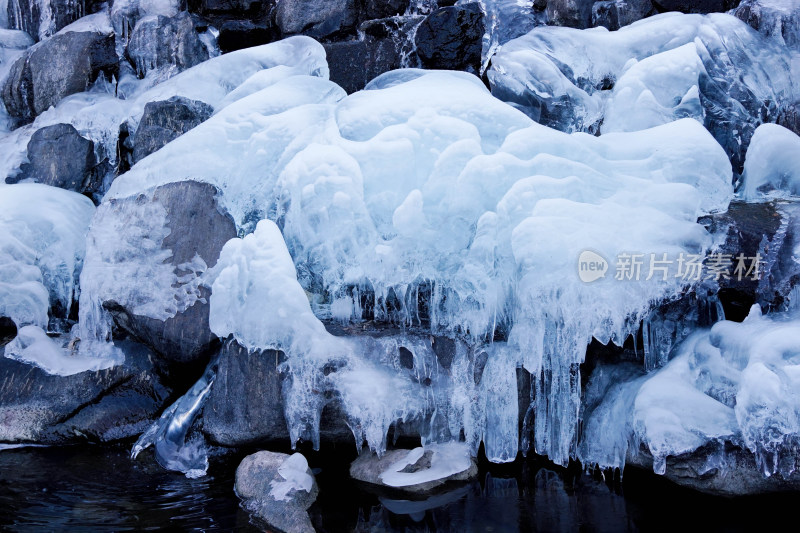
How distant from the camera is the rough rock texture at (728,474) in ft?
14.2

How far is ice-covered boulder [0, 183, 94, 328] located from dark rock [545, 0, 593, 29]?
5.57 meters

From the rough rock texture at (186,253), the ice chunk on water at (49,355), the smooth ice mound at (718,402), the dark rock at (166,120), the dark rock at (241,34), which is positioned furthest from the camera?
the dark rock at (241,34)

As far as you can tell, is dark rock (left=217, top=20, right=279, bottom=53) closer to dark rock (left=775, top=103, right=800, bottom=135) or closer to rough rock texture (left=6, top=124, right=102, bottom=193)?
rough rock texture (left=6, top=124, right=102, bottom=193)

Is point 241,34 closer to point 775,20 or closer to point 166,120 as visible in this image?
point 166,120

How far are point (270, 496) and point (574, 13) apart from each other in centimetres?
641

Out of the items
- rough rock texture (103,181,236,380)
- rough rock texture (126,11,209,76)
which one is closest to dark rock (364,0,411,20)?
rough rock texture (126,11,209,76)

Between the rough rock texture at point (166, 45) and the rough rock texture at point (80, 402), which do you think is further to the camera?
the rough rock texture at point (166, 45)

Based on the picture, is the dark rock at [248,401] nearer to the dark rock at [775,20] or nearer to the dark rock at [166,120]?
the dark rock at [166,120]

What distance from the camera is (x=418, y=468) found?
479cm

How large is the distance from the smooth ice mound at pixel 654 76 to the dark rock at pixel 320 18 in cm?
240

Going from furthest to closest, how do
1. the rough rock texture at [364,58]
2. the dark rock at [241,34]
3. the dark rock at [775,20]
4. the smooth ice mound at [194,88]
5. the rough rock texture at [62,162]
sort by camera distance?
the dark rock at [241,34] → the rough rock texture at [364,58] → the rough rock texture at [62,162] → the smooth ice mound at [194,88] → the dark rock at [775,20]

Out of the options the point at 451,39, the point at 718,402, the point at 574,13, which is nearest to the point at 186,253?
the point at 718,402

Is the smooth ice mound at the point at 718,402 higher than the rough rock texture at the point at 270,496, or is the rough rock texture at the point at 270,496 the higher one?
the smooth ice mound at the point at 718,402

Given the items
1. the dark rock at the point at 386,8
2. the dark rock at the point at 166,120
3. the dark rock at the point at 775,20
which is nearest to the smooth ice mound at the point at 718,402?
the dark rock at the point at 775,20
